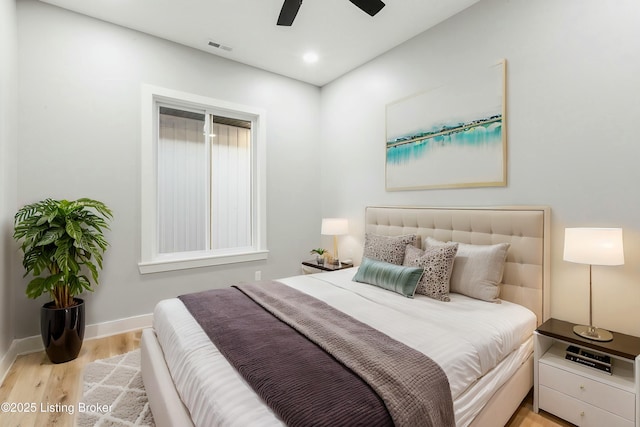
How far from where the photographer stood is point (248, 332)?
1617 millimetres

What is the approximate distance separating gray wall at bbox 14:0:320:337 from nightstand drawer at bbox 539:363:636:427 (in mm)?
3016

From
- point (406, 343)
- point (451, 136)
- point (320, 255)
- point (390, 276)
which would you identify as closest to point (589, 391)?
point (406, 343)

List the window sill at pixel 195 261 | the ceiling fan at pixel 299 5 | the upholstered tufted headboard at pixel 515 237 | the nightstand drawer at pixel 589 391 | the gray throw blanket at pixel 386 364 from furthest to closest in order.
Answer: the window sill at pixel 195 261
the upholstered tufted headboard at pixel 515 237
the ceiling fan at pixel 299 5
the nightstand drawer at pixel 589 391
the gray throw blanket at pixel 386 364

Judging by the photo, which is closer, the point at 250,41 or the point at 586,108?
the point at 586,108

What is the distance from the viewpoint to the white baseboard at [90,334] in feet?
7.75

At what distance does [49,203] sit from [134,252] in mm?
835

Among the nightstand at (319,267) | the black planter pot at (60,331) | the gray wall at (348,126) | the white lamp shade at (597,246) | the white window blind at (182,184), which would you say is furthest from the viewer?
the nightstand at (319,267)

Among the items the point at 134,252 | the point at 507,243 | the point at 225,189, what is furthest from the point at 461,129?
the point at 134,252

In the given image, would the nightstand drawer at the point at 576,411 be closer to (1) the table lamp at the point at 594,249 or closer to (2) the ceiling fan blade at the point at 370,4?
(1) the table lamp at the point at 594,249

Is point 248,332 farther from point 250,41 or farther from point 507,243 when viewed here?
point 250,41

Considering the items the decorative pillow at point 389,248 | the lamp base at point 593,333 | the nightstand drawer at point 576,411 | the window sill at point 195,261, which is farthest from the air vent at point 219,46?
the nightstand drawer at point 576,411

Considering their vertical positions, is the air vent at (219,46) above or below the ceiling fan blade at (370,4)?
above

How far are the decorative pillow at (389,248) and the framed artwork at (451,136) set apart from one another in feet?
2.04

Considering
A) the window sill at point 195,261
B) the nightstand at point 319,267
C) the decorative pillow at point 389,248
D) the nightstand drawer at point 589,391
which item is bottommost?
the nightstand drawer at point 589,391
